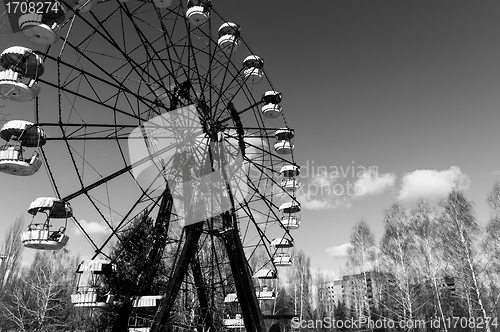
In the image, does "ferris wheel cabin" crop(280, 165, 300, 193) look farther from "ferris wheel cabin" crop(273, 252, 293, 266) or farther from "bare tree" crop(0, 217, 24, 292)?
"bare tree" crop(0, 217, 24, 292)

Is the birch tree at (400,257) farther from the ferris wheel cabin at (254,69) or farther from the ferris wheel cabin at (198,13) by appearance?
the ferris wheel cabin at (198,13)

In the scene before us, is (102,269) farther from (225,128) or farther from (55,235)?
(225,128)

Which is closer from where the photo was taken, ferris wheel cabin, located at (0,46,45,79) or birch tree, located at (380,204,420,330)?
ferris wheel cabin, located at (0,46,45,79)

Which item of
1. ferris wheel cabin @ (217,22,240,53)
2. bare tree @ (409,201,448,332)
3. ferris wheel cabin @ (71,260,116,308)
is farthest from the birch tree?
ferris wheel cabin @ (71,260,116,308)

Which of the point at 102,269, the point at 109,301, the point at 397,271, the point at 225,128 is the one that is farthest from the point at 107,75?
the point at 397,271

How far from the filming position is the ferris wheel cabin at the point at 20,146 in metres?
9.20

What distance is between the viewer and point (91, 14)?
9.28 m

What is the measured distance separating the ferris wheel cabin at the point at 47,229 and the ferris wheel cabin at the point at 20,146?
1.02m

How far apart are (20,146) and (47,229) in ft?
7.68

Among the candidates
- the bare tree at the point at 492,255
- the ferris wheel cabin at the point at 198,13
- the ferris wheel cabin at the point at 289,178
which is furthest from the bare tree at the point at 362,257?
the ferris wheel cabin at the point at 198,13

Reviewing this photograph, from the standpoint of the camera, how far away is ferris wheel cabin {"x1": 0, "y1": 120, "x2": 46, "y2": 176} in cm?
920

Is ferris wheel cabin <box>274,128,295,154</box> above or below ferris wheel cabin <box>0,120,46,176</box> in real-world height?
above

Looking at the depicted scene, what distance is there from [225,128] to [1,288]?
23629 mm

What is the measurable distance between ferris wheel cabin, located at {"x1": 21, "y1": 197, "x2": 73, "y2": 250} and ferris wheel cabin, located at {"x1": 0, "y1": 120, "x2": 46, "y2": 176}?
1023mm
